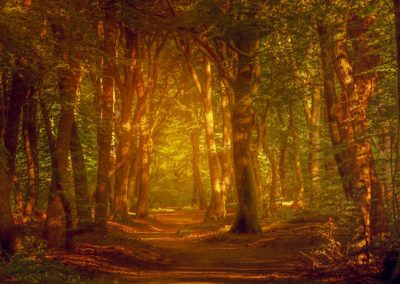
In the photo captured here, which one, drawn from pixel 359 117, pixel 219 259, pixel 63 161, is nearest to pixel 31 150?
pixel 63 161

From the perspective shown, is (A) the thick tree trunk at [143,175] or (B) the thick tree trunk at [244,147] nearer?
(B) the thick tree trunk at [244,147]

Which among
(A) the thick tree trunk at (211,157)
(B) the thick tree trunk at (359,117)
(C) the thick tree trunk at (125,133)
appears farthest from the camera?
(A) the thick tree trunk at (211,157)

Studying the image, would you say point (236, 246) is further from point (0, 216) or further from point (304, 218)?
point (0, 216)

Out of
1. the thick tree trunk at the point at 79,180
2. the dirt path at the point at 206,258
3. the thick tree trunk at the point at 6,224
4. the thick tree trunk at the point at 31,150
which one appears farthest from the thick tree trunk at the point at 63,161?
the thick tree trunk at the point at 31,150

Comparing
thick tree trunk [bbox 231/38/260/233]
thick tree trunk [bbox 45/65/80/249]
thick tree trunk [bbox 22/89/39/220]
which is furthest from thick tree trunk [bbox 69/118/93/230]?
thick tree trunk [bbox 231/38/260/233]

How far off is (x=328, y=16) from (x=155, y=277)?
7.70 meters

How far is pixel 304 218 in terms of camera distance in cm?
2400

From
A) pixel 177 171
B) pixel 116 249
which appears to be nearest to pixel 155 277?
pixel 116 249

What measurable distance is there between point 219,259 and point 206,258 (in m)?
0.57

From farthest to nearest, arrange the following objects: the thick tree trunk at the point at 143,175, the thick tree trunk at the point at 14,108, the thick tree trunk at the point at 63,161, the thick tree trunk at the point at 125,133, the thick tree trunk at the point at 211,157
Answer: the thick tree trunk at the point at 143,175 → the thick tree trunk at the point at 211,157 → the thick tree trunk at the point at 125,133 → the thick tree trunk at the point at 14,108 → the thick tree trunk at the point at 63,161

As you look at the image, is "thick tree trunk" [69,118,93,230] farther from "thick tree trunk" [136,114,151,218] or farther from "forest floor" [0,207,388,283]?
"thick tree trunk" [136,114,151,218]

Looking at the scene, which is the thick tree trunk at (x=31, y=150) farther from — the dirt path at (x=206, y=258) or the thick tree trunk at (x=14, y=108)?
the dirt path at (x=206, y=258)

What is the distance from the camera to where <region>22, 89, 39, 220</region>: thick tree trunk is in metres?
19.0

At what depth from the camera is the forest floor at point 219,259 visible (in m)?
13.0
